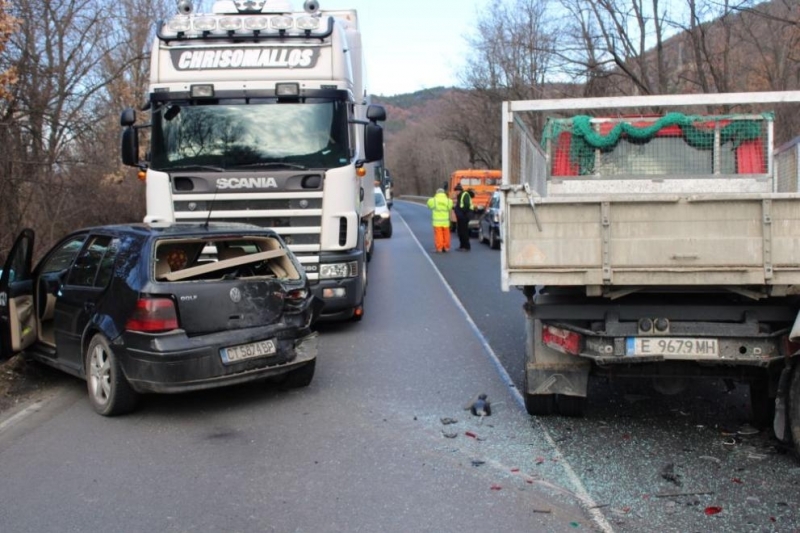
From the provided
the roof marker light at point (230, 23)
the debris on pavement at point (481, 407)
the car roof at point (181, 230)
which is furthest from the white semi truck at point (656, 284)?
the roof marker light at point (230, 23)

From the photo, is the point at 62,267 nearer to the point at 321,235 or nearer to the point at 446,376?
the point at 321,235

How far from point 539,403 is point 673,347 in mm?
1251

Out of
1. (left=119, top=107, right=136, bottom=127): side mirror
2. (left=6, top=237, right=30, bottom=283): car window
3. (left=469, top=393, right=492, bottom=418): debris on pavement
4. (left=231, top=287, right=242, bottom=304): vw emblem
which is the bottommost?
(left=469, top=393, right=492, bottom=418): debris on pavement

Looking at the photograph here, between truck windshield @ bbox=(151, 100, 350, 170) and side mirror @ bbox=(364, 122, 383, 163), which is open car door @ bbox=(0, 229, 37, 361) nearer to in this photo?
truck windshield @ bbox=(151, 100, 350, 170)

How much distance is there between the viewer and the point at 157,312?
5707mm

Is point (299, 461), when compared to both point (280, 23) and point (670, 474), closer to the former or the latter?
point (670, 474)

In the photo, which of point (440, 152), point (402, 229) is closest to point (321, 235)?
point (402, 229)

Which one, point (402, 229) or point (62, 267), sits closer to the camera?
point (62, 267)

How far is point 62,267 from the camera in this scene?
291 inches

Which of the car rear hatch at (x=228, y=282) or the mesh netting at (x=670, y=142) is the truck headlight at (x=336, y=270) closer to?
the car rear hatch at (x=228, y=282)

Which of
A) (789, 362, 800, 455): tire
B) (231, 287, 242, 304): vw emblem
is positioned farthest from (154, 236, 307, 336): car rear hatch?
(789, 362, 800, 455): tire

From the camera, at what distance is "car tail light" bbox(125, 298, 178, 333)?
5695 mm

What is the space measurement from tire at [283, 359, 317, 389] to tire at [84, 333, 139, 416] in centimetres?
138

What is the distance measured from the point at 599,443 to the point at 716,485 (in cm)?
95
